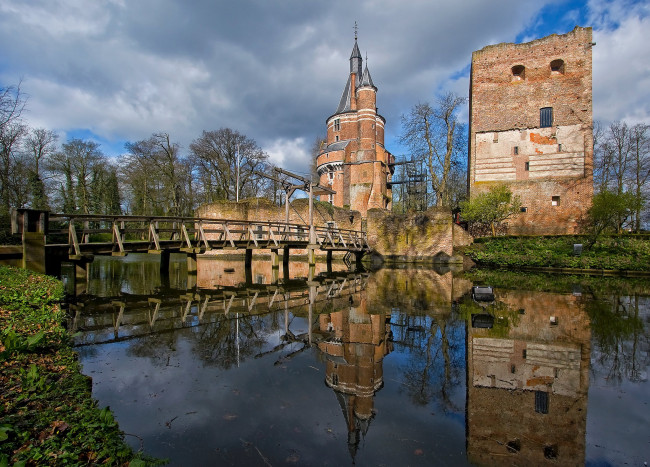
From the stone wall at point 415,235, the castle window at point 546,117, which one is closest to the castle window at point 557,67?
the castle window at point 546,117

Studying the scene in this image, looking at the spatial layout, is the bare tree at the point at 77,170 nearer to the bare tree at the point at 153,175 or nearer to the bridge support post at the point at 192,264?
the bare tree at the point at 153,175

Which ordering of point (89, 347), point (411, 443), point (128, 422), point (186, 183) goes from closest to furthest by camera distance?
1. point (411, 443)
2. point (128, 422)
3. point (89, 347)
4. point (186, 183)

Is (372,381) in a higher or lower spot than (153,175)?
lower

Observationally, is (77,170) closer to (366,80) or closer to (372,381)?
(366,80)

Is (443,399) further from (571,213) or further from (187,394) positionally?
(571,213)

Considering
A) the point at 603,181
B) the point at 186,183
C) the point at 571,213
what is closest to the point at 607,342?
the point at 571,213

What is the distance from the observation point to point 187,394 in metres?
3.74

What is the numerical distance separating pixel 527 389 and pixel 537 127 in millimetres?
27391

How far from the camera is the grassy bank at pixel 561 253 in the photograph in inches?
667

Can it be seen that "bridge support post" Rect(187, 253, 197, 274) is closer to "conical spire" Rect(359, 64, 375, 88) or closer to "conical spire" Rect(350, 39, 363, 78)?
"conical spire" Rect(359, 64, 375, 88)

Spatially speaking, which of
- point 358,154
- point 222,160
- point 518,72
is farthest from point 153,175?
point 518,72

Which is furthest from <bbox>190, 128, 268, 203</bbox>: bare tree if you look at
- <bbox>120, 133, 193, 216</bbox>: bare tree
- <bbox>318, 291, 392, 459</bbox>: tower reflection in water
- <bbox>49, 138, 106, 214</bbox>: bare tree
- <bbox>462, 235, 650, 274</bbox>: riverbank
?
<bbox>318, 291, 392, 459</bbox>: tower reflection in water

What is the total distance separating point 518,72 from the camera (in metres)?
27.0

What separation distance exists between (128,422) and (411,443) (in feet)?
8.07
